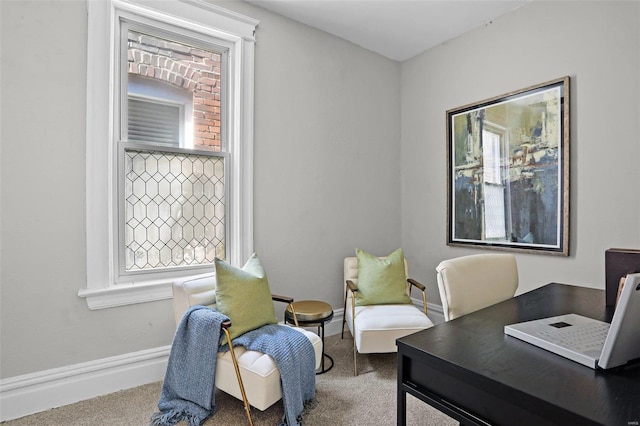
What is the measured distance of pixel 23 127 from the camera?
2086mm

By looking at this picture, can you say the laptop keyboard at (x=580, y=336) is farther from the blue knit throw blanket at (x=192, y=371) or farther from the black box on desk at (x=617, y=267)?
the blue knit throw blanket at (x=192, y=371)

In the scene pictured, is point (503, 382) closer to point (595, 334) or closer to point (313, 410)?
point (595, 334)

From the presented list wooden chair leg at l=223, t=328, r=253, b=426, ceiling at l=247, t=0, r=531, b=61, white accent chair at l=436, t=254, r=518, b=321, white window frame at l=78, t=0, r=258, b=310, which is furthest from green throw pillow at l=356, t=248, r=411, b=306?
ceiling at l=247, t=0, r=531, b=61

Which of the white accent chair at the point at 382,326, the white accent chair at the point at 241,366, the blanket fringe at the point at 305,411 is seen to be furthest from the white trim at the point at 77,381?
the white accent chair at the point at 382,326

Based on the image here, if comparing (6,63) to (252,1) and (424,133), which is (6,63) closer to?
(252,1)

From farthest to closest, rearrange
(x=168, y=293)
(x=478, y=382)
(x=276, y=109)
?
(x=276, y=109) → (x=168, y=293) → (x=478, y=382)

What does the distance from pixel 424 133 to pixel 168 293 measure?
114 inches

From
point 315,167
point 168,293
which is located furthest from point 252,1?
point 168,293

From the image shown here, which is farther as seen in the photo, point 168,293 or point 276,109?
point 276,109

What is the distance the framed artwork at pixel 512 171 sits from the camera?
2.73m

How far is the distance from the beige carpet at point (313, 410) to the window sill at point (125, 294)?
A: 0.58 metres

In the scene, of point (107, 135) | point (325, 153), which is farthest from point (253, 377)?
point (325, 153)

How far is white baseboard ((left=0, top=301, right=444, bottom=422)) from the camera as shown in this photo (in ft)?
Result: 6.73

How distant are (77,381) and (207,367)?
93 cm
